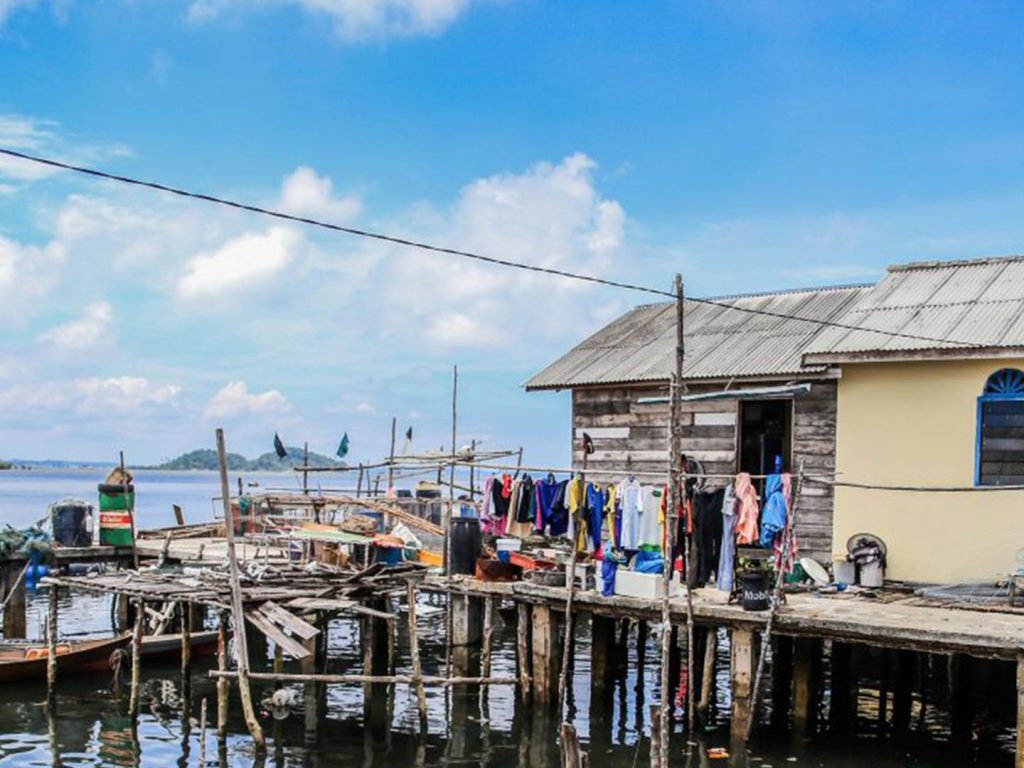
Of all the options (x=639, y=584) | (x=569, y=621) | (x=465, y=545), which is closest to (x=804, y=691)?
(x=639, y=584)

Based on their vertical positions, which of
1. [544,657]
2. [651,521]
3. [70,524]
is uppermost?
[651,521]

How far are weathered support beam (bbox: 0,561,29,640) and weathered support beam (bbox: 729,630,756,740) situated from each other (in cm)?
1588

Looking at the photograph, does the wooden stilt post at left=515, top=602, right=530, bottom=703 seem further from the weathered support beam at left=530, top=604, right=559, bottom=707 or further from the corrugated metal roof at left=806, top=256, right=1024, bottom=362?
the corrugated metal roof at left=806, top=256, right=1024, bottom=362

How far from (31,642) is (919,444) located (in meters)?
16.1

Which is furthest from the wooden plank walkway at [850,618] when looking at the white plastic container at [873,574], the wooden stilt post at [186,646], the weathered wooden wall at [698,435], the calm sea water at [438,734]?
the wooden stilt post at [186,646]

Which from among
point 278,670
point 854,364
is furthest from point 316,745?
point 854,364

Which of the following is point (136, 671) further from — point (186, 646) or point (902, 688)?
point (902, 688)

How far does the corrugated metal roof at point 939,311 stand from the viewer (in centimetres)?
1764

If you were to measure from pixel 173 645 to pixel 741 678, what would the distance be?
37.4 ft

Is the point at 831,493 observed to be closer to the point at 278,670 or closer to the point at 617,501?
the point at 617,501

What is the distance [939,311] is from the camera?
19.1 metres

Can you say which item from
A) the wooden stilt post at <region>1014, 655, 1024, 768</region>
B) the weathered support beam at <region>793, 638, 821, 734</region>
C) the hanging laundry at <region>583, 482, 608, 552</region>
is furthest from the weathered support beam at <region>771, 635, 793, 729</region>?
the wooden stilt post at <region>1014, 655, 1024, 768</region>

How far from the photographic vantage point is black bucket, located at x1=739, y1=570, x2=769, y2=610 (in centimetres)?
1542

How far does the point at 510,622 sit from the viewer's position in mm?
26953
